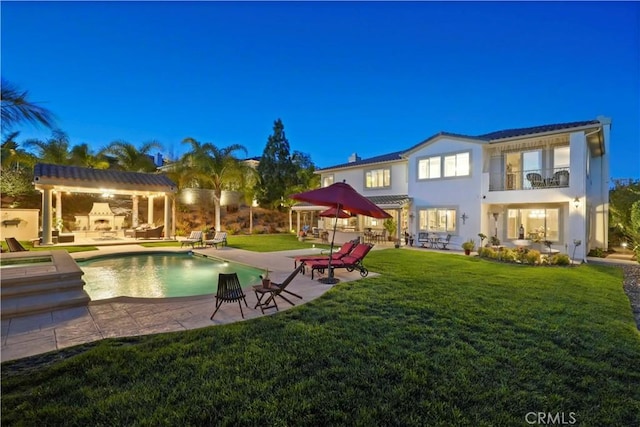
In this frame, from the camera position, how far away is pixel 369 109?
81750 mm

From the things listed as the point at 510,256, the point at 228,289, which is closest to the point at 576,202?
the point at 510,256

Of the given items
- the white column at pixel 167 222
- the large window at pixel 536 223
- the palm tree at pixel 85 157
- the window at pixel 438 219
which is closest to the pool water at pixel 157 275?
the white column at pixel 167 222

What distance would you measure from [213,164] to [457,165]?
1908 cm

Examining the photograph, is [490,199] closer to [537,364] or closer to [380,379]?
[537,364]

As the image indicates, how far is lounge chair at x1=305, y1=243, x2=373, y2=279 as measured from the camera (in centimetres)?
1102

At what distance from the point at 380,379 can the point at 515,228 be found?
20.2 meters

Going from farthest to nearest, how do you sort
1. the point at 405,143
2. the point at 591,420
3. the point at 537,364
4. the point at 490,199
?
the point at 405,143
the point at 490,199
the point at 537,364
the point at 591,420

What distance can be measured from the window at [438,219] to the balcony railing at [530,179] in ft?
10.2

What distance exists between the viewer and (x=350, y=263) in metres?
11.5

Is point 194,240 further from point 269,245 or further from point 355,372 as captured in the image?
point 355,372

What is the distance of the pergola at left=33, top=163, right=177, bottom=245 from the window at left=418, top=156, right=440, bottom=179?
18933mm

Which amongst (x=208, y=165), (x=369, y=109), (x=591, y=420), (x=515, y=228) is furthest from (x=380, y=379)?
(x=369, y=109)

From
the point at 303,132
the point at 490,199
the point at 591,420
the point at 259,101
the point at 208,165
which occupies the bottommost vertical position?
the point at 591,420
